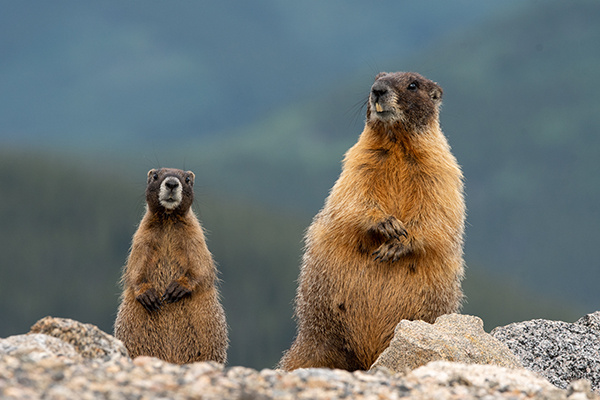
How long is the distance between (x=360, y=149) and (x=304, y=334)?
93.6 inches

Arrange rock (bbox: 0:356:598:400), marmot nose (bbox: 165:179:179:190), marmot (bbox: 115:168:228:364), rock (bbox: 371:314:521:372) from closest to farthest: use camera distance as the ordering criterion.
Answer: rock (bbox: 0:356:598:400)
rock (bbox: 371:314:521:372)
marmot (bbox: 115:168:228:364)
marmot nose (bbox: 165:179:179:190)

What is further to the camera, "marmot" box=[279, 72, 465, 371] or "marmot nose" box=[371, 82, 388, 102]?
"marmot nose" box=[371, 82, 388, 102]

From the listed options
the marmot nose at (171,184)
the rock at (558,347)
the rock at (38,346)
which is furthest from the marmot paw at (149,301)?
the rock at (558,347)

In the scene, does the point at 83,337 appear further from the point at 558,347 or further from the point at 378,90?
the point at 558,347

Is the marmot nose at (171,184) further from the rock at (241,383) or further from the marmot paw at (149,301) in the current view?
the rock at (241,383)

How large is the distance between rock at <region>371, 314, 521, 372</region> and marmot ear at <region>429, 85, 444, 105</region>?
130 inches

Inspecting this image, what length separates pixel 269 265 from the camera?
112812mm

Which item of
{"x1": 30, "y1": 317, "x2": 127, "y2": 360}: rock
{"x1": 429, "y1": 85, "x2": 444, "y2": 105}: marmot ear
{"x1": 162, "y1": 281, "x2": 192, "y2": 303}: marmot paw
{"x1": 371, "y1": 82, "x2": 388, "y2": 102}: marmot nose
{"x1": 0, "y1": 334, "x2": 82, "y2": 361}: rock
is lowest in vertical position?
{"x1": 0, "y1": 334, "x2": 82, "y2": 361}: rock

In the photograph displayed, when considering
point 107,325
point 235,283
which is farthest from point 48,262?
point 235,283

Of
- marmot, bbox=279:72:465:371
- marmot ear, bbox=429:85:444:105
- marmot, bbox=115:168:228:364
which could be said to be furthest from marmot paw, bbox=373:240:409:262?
marmot, bbox=115:168:228:364

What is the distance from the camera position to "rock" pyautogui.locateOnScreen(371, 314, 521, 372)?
26.3ft

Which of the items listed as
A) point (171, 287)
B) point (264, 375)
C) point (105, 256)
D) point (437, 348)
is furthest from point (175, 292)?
point (105, 256)

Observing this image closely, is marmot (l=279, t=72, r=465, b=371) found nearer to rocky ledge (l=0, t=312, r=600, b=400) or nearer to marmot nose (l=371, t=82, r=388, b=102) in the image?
marmot nose (l=371, t=82, r=388, b=102)

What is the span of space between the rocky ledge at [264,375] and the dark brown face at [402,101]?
8.42 feet
